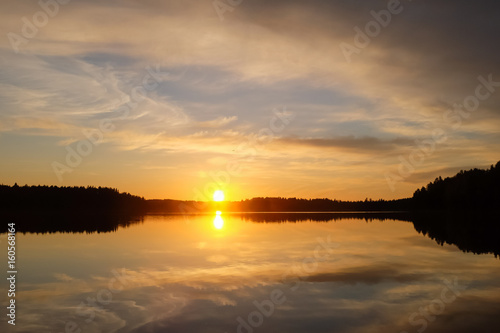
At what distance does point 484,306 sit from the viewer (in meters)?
16.0

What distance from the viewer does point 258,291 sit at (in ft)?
60.6

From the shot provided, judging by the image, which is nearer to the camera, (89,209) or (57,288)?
(57,288)

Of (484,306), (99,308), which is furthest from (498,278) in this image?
(99,308)

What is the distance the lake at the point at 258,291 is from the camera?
14.0 m

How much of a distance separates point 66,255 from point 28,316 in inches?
684

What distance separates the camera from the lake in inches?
552

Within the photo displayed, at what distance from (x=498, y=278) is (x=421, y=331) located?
11101mm

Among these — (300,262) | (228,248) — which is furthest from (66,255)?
(300,262)

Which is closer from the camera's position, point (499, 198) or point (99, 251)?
point (99, 251)

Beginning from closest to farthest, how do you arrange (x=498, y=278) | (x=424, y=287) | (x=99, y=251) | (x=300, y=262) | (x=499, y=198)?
(x=424, y=287) < (x=498, y=278) < (x=300, y=262) < (x=99, y=251) < (x=499, y=198)

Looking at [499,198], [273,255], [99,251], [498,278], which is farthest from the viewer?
[499,198]

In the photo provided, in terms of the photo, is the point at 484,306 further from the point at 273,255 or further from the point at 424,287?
the point at 273,255

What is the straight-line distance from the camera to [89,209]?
176000mm

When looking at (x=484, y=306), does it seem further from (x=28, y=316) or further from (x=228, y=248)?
(x=228, y=248)
